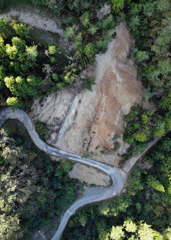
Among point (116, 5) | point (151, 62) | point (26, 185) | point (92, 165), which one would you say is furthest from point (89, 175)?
point (116, 5)

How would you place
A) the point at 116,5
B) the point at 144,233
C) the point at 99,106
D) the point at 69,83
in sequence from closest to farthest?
the point at 116,5
the point at 69,83
the point at 99,106
the point at 144,233

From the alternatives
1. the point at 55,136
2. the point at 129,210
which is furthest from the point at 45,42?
the point at 129,210

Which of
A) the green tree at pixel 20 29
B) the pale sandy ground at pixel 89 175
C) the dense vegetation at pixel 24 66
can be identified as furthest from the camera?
the pale sandy ground at pixel 89 175

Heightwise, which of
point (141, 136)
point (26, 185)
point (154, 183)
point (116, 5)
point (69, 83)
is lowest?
point (154, 183)

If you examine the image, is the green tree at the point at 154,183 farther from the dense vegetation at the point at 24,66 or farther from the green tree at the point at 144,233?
the dense vegetation at the point at 24,66

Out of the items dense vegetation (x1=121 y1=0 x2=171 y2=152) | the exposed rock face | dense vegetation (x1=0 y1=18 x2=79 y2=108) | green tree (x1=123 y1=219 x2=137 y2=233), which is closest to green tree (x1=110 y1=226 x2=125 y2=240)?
green tree (x1=123 y1=219 x2=137 y2=233)

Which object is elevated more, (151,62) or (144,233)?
(151,62)

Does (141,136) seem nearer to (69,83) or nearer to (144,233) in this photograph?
(69,83)

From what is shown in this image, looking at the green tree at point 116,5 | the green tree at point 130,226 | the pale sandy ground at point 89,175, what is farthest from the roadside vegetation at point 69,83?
the pale sandy ground at point 89,175
